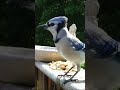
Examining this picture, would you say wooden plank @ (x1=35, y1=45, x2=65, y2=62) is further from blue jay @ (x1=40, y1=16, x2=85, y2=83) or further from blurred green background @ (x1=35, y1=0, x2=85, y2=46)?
blue jay @ (x1=40, y1=16, x2=85, y2=83)

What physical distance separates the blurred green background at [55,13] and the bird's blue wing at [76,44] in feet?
0.16

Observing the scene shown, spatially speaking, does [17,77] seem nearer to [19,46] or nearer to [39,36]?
[19,46]

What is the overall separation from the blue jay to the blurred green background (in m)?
0.04

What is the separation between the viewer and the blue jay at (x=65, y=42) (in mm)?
1431

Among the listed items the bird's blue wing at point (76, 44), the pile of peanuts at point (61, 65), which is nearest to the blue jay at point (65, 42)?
the bird's blue wing at point (76, 44)

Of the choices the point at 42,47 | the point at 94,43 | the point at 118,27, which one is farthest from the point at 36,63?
the point at 118,27

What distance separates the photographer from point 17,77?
1.84 metres

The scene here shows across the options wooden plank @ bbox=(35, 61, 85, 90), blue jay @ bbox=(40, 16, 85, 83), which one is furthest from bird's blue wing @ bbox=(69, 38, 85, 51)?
wooden plank @ bbox=(35, 61, 85, 90)

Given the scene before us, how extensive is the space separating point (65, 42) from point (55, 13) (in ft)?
0.67

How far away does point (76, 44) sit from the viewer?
56.6 inches

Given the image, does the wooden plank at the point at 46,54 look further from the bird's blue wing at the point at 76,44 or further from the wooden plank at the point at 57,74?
the bird's blue wing at the point at 76,44

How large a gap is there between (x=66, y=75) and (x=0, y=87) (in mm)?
538

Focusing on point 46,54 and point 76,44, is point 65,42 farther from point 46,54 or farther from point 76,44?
point 46,54

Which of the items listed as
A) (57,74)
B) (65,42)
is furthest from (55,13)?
(57,74)
